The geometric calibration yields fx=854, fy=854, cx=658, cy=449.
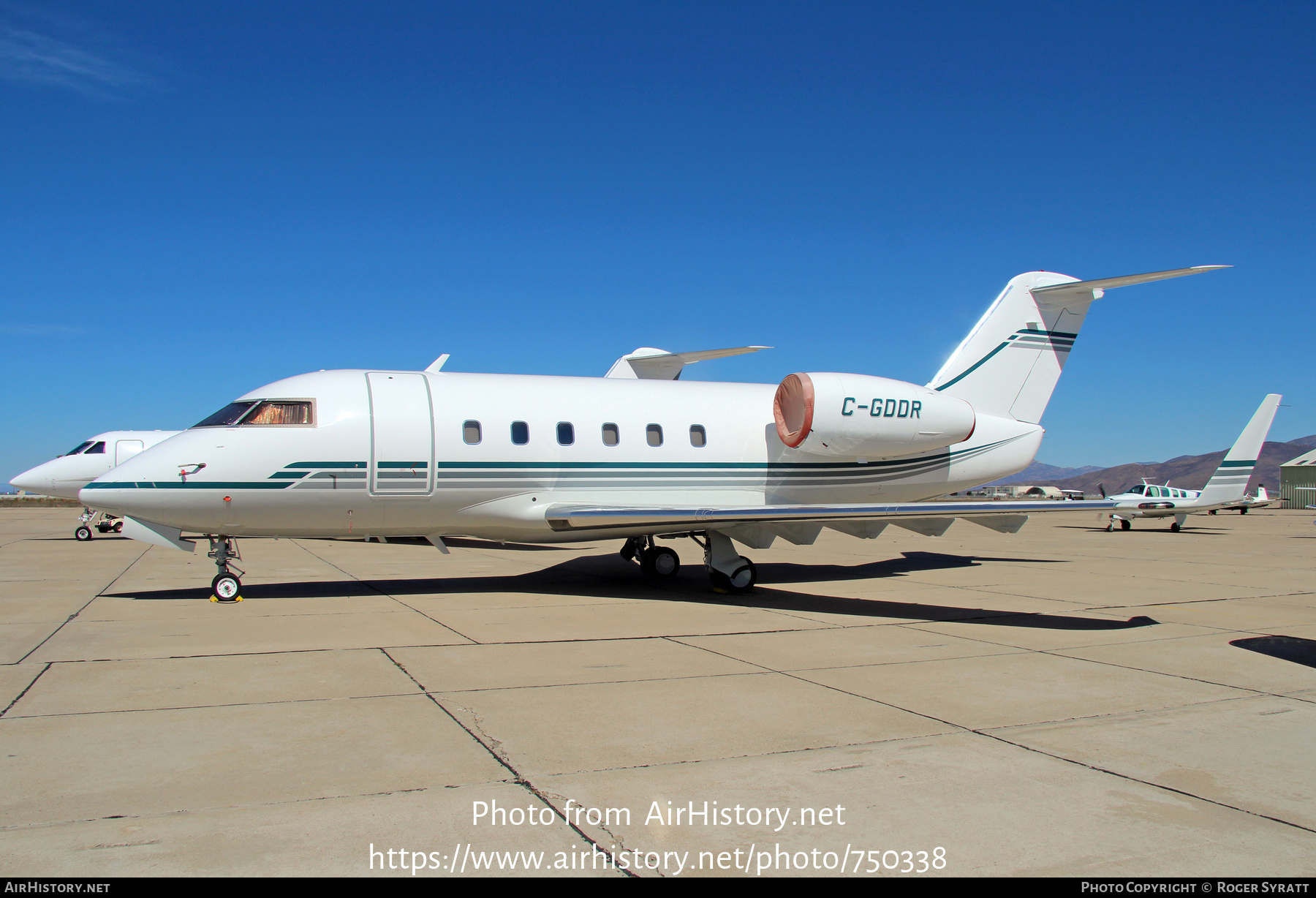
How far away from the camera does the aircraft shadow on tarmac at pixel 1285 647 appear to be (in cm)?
830

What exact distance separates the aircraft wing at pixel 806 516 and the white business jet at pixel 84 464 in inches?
521

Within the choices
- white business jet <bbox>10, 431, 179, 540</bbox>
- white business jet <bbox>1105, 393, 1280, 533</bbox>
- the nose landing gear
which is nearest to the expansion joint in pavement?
white business jet <bbox>10, 431, 179, 540</bbox>

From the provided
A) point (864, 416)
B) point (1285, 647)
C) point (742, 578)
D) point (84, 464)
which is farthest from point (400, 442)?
point (84, 464)

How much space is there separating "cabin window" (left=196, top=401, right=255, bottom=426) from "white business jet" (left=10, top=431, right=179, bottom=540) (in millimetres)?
10323

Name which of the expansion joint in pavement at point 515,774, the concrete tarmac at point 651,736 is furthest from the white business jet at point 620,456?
the expansion joint in pavement at point 515,774

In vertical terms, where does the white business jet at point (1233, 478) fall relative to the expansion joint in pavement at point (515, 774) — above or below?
above

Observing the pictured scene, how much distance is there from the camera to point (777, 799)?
4.39 meters

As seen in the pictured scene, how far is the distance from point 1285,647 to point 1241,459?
2424 centimetres

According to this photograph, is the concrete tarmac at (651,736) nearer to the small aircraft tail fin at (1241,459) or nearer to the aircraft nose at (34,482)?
the aircraft nose at (34,482)

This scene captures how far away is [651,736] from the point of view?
5.48 m

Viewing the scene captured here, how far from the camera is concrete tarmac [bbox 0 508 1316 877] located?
3812 mm

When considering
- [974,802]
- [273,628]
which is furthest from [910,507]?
[273,628]

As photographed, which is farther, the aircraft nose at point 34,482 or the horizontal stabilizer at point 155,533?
the aircraft nose at point 34,482
